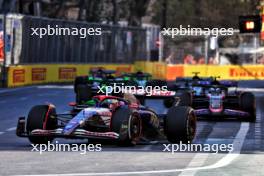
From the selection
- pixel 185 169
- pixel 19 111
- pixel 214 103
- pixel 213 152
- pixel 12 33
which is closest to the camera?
pixel 185 169

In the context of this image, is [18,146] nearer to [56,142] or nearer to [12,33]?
[56,142]

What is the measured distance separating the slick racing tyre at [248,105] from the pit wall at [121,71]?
1719 cm

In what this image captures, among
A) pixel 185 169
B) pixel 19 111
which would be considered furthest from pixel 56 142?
pixel 19 111

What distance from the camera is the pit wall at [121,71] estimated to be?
1542 inches

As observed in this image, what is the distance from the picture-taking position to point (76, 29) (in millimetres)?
47531

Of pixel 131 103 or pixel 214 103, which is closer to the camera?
pixel 131 103

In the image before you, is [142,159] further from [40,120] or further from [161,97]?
[161,97]

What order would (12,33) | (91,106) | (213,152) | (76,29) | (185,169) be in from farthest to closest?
(76,29) < (12,33) < (91,106) < (213,152) < (185,169)

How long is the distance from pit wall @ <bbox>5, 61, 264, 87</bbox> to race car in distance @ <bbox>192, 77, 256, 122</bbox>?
15986 millimetres

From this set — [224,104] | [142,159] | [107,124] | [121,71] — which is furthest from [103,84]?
[121,71]

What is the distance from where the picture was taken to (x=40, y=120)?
14664 mm

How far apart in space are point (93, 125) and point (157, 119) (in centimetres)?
129

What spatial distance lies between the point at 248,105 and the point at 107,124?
7.53 meters

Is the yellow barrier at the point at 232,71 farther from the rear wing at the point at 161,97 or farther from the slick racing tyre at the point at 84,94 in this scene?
the slick racing tyre at the point at 84,94
